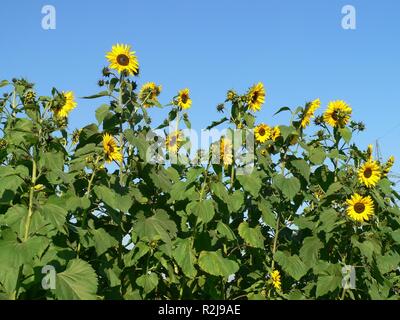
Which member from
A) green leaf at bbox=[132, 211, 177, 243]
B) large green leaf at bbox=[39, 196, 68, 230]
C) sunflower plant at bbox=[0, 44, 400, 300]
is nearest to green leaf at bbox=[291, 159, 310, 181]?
sunflower plant at bbox=[0, 44, 400, 300]

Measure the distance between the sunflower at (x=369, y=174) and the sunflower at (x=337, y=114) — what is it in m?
0.79

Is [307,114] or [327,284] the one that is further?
[307,114]

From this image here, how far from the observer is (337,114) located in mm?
6730

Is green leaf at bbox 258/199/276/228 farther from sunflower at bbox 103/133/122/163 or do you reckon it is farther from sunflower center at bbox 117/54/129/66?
sunflower center at bbox 117/54/129/66

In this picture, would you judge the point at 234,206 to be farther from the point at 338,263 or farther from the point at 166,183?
the point at 338,263

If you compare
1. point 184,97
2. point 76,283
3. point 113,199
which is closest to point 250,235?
point 113,199

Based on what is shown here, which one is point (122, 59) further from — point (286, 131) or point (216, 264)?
point (216, 264)

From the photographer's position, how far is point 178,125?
6.54 m

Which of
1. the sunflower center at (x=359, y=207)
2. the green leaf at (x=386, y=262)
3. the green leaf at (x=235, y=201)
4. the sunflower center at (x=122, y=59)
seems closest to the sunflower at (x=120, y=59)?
the sunflower center at (x=122, y=59)

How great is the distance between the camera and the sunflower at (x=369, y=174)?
6.07 m

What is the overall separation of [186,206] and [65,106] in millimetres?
1472

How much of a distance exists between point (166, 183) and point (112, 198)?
74cm
